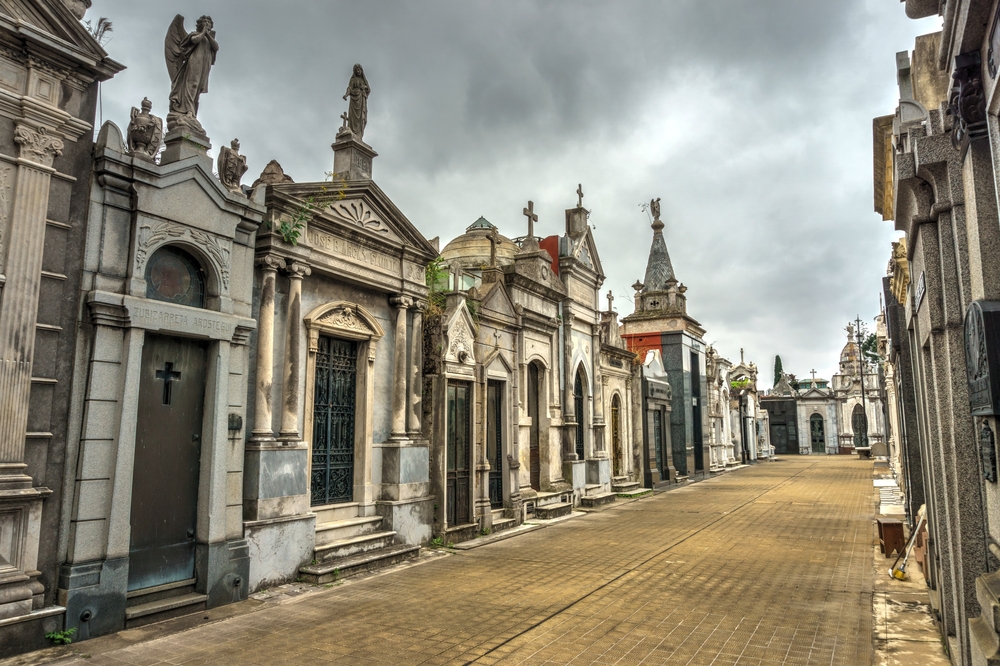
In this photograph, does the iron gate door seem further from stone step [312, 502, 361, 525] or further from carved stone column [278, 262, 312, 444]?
carved stone column [278, 262, 312, 444]

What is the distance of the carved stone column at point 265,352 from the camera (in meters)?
8.03

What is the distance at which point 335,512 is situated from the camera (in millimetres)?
9320

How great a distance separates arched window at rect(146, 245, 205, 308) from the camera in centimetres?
693

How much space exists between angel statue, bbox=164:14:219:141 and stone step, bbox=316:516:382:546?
5.32 m

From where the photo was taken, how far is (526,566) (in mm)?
9211

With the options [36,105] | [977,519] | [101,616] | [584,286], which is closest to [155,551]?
[101,616]

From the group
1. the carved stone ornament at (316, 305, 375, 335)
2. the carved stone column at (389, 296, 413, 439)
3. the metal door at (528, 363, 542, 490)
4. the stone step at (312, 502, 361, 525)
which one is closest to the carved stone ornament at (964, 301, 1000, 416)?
the carved stone ornament at (316, 305, 375, 335)

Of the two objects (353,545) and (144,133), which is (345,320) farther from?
(144,133)

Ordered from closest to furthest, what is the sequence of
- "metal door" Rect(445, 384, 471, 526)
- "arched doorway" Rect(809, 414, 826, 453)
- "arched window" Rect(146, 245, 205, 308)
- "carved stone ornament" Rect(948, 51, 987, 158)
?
"carved stone ornament" Rect(948, 51, 987, 158) → "arched window" Rect(146, 245, 205, 308) → "metal door" Rect(445, 384, 471, 526) → "arched doorway" Rect(809, 414, 826, 453)

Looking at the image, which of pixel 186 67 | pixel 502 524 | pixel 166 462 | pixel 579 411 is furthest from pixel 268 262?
pixel 579 411

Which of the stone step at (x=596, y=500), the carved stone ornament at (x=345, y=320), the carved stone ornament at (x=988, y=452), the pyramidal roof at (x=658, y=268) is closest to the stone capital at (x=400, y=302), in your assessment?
the carved stone ornament at (x=345, y=320)

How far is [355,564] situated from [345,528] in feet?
2.34

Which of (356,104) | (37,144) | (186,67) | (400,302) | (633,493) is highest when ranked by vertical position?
(356,104)

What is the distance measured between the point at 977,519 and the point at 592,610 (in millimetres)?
3929
